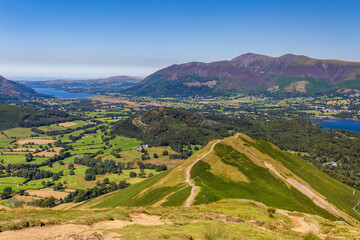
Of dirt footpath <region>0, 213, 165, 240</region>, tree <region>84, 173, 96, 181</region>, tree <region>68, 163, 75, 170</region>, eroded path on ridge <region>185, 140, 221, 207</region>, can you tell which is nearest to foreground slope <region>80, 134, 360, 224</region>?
eroded path on ridge <region>185, 140, 221, 207</region>

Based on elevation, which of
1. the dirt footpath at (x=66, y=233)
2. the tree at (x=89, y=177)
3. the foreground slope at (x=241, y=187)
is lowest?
the tree at (x=89, y=177)

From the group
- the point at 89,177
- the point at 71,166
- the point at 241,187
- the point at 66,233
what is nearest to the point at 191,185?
the point at 241,187

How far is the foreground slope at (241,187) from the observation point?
72.9 m

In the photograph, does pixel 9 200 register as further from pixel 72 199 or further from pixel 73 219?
pixel 73 219

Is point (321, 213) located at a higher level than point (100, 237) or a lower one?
lower

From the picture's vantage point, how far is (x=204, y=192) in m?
69.6

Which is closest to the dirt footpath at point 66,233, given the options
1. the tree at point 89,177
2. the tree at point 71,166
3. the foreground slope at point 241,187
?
the foreground slope at point 241,187

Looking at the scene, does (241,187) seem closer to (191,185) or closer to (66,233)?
(191,185)

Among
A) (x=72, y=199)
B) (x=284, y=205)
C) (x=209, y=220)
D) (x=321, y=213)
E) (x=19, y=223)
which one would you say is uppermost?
(x=19, y=223)

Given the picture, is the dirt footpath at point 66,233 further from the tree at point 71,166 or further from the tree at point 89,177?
the tree at point 71,166

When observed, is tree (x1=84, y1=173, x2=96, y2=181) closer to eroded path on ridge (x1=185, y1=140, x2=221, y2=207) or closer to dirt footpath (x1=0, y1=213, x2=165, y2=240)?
eroded path on ridge (x1=185, y1=140, x2=221, y2=207)

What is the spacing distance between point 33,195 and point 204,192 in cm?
12880

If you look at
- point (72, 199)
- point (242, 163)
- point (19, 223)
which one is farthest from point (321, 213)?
point (72, 199)

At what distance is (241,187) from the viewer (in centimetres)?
8231
